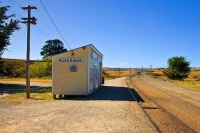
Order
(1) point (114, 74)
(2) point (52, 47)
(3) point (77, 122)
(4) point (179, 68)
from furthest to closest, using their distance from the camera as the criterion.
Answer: (1) point (114, 74) → (2) point (52, 47) → (4) point (179, 68) → (3) point (77, 122)

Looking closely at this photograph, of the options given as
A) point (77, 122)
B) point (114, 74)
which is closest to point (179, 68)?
point (114, 74)

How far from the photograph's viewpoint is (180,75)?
63.8 meters

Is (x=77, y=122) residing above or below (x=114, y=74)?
below

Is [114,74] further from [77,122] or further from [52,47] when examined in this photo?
[77,122]

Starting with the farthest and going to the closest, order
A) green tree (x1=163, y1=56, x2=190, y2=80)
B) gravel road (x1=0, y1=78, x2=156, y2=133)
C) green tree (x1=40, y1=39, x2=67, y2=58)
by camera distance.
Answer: green tree (x1=40, y1=39, x2=67, y2=58), green tree (x1=163, y1=56, x2=190, y2=80), gravel road (x1=0, y1=78, x2=156, y2=133)

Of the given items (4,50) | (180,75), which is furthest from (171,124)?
(180,75)

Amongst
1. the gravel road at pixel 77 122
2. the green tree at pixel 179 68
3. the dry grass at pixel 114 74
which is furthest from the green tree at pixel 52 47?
the gravel road at pixel 77 122

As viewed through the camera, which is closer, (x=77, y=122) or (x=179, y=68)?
(x=77, y=122)

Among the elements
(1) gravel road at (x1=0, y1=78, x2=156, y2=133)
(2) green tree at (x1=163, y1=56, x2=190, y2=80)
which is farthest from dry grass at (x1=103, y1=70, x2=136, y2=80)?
(1) gravel road at (x1=0, y1=78, x2=156, y2=133)

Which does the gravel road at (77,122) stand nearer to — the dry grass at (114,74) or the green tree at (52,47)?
the dry grass at (114,74)

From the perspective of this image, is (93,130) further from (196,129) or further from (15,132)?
(196,129)

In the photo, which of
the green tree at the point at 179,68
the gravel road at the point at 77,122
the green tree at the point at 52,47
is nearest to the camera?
the gravel road at the point at 77,122

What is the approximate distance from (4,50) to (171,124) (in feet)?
83.6

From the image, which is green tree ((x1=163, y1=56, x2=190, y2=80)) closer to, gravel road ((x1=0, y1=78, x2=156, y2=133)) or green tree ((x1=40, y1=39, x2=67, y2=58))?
green tree ((x1=40, y1=39, x2=67, y2=58))
